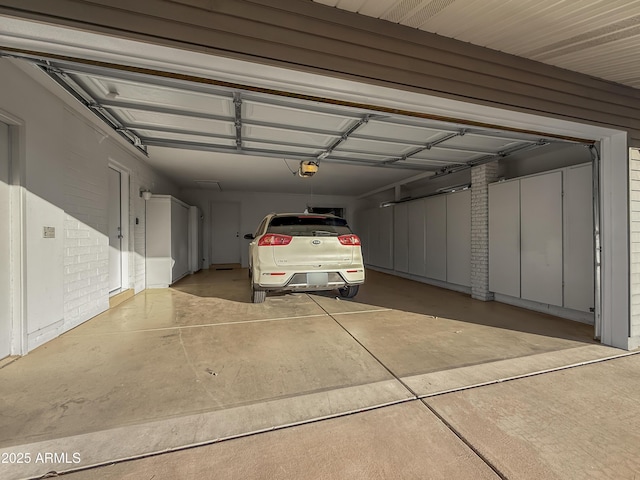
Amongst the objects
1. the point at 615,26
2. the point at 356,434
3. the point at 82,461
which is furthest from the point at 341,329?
the point at 615,26

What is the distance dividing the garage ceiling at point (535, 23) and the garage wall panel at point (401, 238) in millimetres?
5154

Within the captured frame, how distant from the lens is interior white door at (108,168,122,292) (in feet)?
15.2

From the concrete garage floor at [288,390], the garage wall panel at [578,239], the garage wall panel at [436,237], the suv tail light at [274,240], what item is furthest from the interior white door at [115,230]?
the garage wall panel at [578,239]

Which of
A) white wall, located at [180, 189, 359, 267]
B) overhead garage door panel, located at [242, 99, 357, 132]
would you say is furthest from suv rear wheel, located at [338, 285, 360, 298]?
white wall, located at [180, 189, 359, 267]

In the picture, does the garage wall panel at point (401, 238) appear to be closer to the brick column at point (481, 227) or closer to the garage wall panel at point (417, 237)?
the garage wall panel at point (417, 237)

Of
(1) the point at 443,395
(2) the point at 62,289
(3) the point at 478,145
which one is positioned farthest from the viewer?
(3) the point at 478,145

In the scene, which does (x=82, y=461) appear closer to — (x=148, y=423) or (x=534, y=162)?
(x=148, y=423)

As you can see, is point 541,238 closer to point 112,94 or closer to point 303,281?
point 303,281

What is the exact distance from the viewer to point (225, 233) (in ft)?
34.8

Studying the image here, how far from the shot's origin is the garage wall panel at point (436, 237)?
6188 mm

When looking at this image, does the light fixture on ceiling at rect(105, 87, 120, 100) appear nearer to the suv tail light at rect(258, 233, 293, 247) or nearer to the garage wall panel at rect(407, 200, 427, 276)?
the suv tail light at rect(258, 233, 293, 247)

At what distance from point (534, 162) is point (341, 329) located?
465 centimetres

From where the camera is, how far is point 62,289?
10.4 ft

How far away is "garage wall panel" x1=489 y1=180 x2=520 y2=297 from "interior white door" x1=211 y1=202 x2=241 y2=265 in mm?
8541
